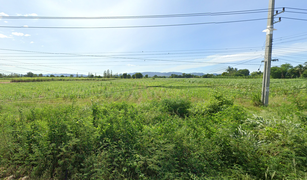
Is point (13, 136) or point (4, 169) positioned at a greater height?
point (13, 136)

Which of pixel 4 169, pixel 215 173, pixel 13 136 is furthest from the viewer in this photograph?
pixel 13 136

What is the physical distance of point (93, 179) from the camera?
9.44 feet

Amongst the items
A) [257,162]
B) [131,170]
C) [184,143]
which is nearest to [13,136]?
[131,170]

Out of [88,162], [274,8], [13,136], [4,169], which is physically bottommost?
[4,169]

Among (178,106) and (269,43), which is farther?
(269,43)

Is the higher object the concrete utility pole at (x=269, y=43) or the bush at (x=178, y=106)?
the concrete utility pole at (x=269, y=43)

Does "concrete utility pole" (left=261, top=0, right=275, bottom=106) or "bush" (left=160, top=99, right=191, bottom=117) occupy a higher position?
"concrete utility pole" (left=261, top=0, right=275, bottom=106)

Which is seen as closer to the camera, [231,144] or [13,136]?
[231,144]

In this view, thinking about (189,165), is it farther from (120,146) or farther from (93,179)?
(93,179)

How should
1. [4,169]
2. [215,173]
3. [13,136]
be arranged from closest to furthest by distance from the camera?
[215,173] → [4,169] → [13,136]

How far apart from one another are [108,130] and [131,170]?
4.84ft

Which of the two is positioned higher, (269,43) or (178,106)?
(269,43)

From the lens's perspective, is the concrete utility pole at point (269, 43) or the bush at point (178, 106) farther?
the concrete utility pole at point (269, 43)

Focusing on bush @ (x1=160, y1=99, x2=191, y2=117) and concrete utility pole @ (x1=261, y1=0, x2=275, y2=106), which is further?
concrete utility pole @ (x1=261, y1=0, x2=275, y2=106)
